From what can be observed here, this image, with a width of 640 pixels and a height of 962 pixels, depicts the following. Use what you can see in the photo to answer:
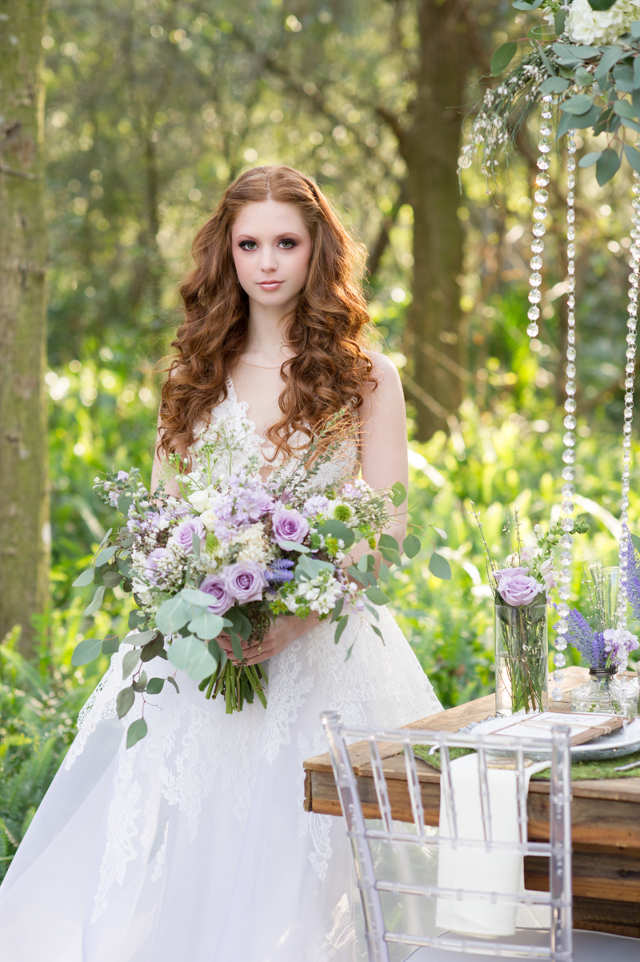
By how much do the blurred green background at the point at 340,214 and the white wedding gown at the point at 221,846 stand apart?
269cm

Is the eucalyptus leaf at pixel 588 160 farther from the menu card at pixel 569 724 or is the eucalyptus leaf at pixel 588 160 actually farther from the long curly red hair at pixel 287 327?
the menu card at pixel 569 724

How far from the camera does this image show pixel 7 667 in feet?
14.0

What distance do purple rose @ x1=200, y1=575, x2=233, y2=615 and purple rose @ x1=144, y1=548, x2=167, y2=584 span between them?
10cm

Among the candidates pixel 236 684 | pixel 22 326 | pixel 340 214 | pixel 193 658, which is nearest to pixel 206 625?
pixel 193 658

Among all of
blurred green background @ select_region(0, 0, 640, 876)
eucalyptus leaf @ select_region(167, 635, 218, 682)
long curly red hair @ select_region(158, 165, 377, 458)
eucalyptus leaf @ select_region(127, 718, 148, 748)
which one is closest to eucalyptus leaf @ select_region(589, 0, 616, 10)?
long curly red hair @ select_region(158, 165, 377, 458)

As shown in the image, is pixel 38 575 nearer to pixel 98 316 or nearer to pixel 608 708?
pixel 608 708

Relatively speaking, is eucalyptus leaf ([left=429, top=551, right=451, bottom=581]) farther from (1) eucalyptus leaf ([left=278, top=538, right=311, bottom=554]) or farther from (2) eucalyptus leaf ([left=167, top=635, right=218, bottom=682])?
(2) eucalyptus leaf ([left=167, top=635, right=218, bottom=682])

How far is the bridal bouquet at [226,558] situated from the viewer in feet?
6.83

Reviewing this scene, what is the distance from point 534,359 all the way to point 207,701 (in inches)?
326

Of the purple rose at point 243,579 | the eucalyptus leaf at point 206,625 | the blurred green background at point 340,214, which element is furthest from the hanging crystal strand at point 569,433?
the blurred green background at point 340,214

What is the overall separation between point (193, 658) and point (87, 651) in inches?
15.1

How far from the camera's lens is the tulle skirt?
8.11 ft

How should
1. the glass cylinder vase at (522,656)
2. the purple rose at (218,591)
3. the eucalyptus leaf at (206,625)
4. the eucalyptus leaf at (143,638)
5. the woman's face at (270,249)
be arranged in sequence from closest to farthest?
the eucalyptus leaf at (206,625) < the purple rose at (218,591) < the eucalyptus leaf at (143,638) < the glass cylinder vase at (522,656) < the woman's face at (270,249)

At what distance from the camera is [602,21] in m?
2.10
